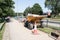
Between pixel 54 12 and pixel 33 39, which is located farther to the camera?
pixel 54 12

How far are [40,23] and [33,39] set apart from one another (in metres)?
16.1

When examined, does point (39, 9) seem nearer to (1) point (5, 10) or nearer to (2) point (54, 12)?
(2) point (54, 12)

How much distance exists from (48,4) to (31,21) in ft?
204

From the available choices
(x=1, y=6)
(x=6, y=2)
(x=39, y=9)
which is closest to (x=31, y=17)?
(x=1, y=6)

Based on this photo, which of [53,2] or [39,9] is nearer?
[53,2]

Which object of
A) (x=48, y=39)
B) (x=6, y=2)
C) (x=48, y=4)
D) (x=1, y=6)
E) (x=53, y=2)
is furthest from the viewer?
(x=48, y=4)

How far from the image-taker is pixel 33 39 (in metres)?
18.3

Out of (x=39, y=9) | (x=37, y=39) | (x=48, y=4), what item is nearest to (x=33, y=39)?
(x=37, y=39)

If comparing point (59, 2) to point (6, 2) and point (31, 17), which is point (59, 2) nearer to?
point (6, 2)

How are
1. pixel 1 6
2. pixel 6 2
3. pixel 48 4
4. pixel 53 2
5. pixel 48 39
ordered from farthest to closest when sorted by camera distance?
1. pixel 48 4
2. pixel 53 2
3. pixel 6 2
4. pixel 1 6
5. pixel 48 39

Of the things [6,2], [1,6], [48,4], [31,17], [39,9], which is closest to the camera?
[31,17]

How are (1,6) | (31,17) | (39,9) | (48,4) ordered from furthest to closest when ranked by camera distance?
(39,9), (48,4), (1,6), (31,17)

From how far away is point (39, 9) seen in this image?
16225cm

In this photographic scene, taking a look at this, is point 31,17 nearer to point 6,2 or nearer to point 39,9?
point 6,2
